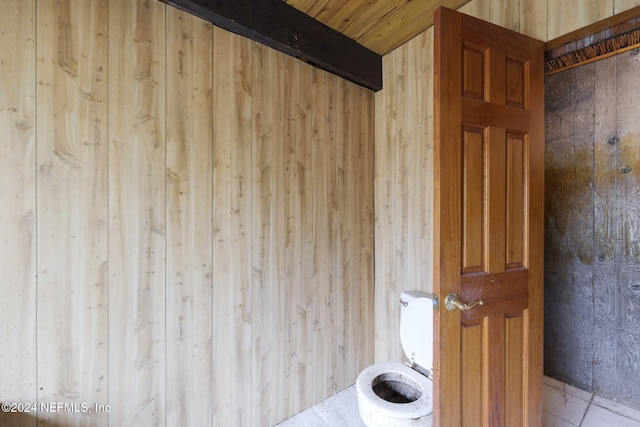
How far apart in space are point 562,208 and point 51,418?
10.3 ft

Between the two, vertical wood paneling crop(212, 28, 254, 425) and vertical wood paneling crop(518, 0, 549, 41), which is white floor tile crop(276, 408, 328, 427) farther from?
vertical wood paneling crop(518, 0, 549, 41)

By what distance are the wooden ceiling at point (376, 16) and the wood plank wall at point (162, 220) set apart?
0.32m

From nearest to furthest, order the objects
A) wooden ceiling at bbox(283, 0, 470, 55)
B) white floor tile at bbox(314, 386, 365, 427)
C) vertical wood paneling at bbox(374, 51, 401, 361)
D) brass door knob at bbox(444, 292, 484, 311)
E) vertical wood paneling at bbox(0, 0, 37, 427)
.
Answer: vertical wood paneling at bbox(0, 0, 37, 427) → brass door knob at bbox(444, 292, 484, 311) → wooden ceiling at bbox(283, 0, 470, 55) → white floor tile at bbox(314, 386, 365, 427) → vertical wood paneling at bbox(374, 51, 401, 361)

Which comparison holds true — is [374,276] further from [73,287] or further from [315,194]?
[73,287]

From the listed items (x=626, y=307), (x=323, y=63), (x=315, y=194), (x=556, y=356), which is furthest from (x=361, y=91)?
(x=556, y=356)

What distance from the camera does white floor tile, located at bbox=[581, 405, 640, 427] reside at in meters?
1.60

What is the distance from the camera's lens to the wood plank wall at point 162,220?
1.02 m

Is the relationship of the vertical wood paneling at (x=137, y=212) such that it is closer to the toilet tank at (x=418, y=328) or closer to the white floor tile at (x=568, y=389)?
the toilet tank at (x=418, y=328)

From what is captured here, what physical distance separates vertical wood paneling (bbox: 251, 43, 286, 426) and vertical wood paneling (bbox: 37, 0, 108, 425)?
0.67 meters

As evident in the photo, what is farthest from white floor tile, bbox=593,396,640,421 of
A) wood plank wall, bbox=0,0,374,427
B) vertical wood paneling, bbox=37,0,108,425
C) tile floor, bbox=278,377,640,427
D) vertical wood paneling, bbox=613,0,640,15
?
vertical wood paneling, bbox=37,0,108,425

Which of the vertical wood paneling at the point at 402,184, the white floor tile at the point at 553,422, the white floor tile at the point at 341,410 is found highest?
the vertical wood paneling at the point at 402,184

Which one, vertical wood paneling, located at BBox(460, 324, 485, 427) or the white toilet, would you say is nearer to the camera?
vertical wood paneling, located at BBox(460, 324, 485, 427)

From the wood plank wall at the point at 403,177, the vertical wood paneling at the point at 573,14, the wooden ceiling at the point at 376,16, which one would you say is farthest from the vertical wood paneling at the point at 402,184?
the vertical wood paneling at the point at 573,14

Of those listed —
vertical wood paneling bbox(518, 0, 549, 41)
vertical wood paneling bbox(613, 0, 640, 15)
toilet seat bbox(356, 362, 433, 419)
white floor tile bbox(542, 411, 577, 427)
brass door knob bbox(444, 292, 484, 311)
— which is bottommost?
white floor tile bbox(542, 411, 577, 427)
